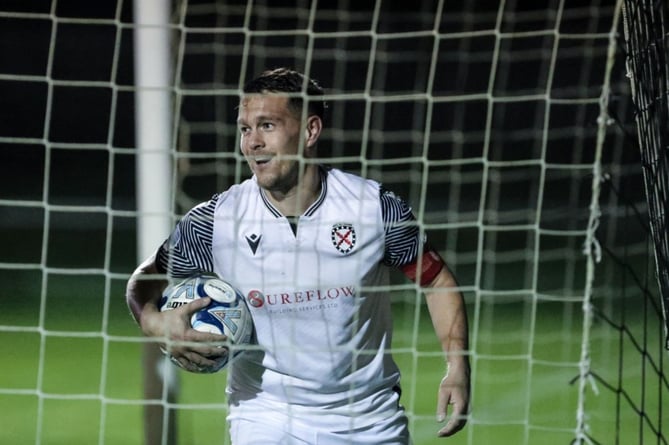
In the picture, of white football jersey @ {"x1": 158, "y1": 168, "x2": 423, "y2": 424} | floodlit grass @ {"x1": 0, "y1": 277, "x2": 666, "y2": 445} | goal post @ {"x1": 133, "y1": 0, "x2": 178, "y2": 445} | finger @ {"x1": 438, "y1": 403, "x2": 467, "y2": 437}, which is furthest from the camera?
floodlit grass @ {"x1": 0, "y1": 277, "x2": 666, "y2": 445}

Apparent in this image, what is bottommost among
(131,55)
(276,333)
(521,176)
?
(276,333)

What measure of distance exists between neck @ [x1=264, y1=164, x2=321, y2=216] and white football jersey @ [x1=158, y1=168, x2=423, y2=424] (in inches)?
0.9

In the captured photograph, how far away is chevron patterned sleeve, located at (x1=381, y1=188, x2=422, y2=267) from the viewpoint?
3436mm

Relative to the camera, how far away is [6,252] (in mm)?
7734

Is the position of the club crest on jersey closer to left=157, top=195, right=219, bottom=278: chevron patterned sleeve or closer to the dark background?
left=157, top=195, right=219, bottom=278: chevron patterned sleeve

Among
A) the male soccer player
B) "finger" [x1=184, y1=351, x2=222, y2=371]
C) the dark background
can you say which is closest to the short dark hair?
the male soccer player

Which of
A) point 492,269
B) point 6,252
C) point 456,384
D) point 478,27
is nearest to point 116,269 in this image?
point 6,252

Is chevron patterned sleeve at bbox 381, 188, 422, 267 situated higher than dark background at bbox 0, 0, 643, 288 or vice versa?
dark background at bbox 0, 0, 643, 288

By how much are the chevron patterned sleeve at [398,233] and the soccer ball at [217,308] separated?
1.56 feet

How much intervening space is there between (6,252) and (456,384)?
17.0 feet

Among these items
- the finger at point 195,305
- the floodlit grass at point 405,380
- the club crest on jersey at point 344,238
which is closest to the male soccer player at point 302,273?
the club crest on jersey at point 344,238

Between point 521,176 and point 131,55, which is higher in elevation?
point 131,55

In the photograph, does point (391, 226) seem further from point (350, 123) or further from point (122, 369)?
point (350, 123)

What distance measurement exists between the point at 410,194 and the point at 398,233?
214 inches
